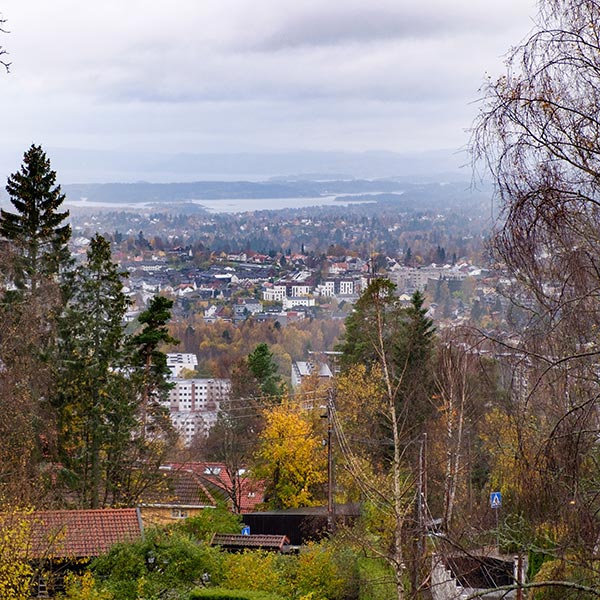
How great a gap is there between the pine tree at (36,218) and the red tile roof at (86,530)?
5.78m

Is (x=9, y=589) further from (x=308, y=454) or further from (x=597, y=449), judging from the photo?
(x=308, y=454)

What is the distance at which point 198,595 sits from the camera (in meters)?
12.5

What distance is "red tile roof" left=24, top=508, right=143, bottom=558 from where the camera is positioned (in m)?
13.7

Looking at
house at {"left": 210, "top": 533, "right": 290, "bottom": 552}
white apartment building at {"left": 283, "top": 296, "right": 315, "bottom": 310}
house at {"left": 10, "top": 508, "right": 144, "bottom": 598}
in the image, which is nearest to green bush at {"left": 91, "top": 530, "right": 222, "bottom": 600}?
house at {"left": 10, "top": 508, "right": 144, "bottom": 598}

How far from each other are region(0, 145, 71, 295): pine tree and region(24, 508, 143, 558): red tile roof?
19.0 feet

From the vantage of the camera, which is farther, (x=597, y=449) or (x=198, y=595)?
(x=198, y=595)

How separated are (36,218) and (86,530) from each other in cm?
758

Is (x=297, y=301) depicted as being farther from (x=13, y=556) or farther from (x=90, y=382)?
(x=13, y=556)

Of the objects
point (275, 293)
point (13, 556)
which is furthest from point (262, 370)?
point (275, 293)

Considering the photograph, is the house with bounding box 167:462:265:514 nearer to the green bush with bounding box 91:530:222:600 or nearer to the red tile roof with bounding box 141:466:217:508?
the red tile roof with bounding box 141:466:217:508

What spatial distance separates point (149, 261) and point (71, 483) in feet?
334

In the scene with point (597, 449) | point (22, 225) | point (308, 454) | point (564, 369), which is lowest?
point (308, 454)

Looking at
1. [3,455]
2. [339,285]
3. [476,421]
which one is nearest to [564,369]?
[3,455]

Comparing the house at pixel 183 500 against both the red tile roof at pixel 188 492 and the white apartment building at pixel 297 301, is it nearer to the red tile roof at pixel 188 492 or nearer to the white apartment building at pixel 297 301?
the red tile roof at pixel 188 492
